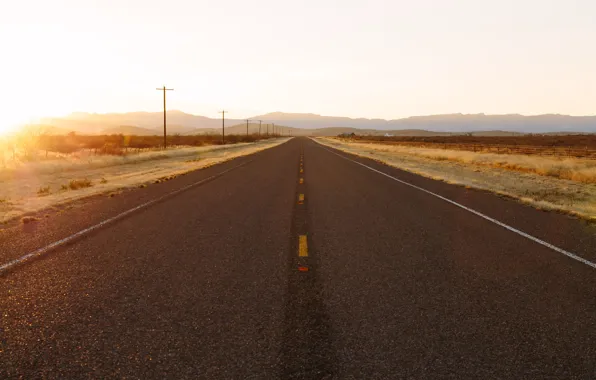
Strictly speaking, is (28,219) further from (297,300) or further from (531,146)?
(531,146)

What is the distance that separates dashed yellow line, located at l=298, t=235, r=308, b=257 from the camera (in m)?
6.89

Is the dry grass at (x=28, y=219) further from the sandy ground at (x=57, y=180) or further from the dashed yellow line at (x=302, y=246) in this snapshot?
the dashed yellow line at (x=302, y=246)

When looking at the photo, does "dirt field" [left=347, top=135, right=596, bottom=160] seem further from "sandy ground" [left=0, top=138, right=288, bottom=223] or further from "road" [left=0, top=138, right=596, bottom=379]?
"road" [left=0, top=138, right=596, bottom=379]

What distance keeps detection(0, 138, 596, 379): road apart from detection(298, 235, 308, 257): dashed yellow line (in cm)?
5

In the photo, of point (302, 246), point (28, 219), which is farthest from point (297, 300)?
point (28, 219)

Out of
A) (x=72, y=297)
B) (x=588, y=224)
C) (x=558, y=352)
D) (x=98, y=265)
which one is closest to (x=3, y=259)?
(x=98, y=265)

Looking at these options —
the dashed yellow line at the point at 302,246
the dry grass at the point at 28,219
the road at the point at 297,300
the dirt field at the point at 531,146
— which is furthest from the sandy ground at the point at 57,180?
the dirt field at the point at 531,146

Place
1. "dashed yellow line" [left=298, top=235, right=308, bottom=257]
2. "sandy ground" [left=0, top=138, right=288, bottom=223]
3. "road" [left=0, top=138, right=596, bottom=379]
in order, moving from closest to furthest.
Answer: "road" [left=0, top=138, right=596, bottom=379], "dashed yellow line" [left=298, top=235, right=308, bottom=257], "sandy ground" [left=0, top=138, right=288, bottom=223]

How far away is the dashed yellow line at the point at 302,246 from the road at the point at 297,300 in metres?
0.05

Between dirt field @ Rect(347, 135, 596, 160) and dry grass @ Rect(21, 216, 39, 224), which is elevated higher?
dirt field @ Rect(347, 135, 596, 160)

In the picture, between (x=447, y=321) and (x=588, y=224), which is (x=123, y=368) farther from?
(x=588, y=224)

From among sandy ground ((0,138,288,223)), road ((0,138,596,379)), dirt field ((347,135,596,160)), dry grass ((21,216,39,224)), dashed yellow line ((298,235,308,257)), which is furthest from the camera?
dirt field ((347,135,596,160))

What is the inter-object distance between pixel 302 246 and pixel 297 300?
2.61 metres

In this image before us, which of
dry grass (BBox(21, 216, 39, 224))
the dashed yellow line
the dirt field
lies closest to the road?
the dashed yellow line
